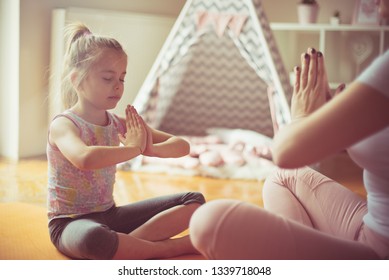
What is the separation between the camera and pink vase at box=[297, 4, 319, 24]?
303 centimetres

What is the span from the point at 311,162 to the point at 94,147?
18.8 inches

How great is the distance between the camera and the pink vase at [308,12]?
3.03 metres

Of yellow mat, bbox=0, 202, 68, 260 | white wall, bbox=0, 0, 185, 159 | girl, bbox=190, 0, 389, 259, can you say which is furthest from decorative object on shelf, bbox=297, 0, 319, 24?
girl, bbox=190, 0, 389, 259

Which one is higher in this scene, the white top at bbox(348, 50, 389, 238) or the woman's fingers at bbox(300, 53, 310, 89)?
the woman's fingers at bbox(300, 53, 310, 89)

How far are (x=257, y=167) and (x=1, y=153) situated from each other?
1.06 m

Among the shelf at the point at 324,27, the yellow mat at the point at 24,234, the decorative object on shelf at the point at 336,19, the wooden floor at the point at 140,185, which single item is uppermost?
the decorative object on shelf at the point at 336,19

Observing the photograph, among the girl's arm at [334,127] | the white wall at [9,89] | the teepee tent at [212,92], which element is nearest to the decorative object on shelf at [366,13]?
the teepee tent at [212,92]

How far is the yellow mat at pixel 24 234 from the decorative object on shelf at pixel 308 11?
6.06 ft

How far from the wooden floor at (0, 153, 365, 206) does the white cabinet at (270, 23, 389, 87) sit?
2.88ft

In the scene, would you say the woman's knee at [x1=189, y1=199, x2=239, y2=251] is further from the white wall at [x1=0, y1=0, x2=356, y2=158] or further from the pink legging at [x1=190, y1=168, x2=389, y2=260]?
the white wall at [x1=0, y1=0, x2=356, y2=158]

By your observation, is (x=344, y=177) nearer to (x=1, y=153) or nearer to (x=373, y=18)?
(x=373, y=18)

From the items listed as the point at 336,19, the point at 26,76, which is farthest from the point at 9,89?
the point at 336,19

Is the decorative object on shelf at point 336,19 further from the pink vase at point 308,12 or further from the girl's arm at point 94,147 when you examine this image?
the girl's arm at point 94,147

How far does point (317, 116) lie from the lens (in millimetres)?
836
